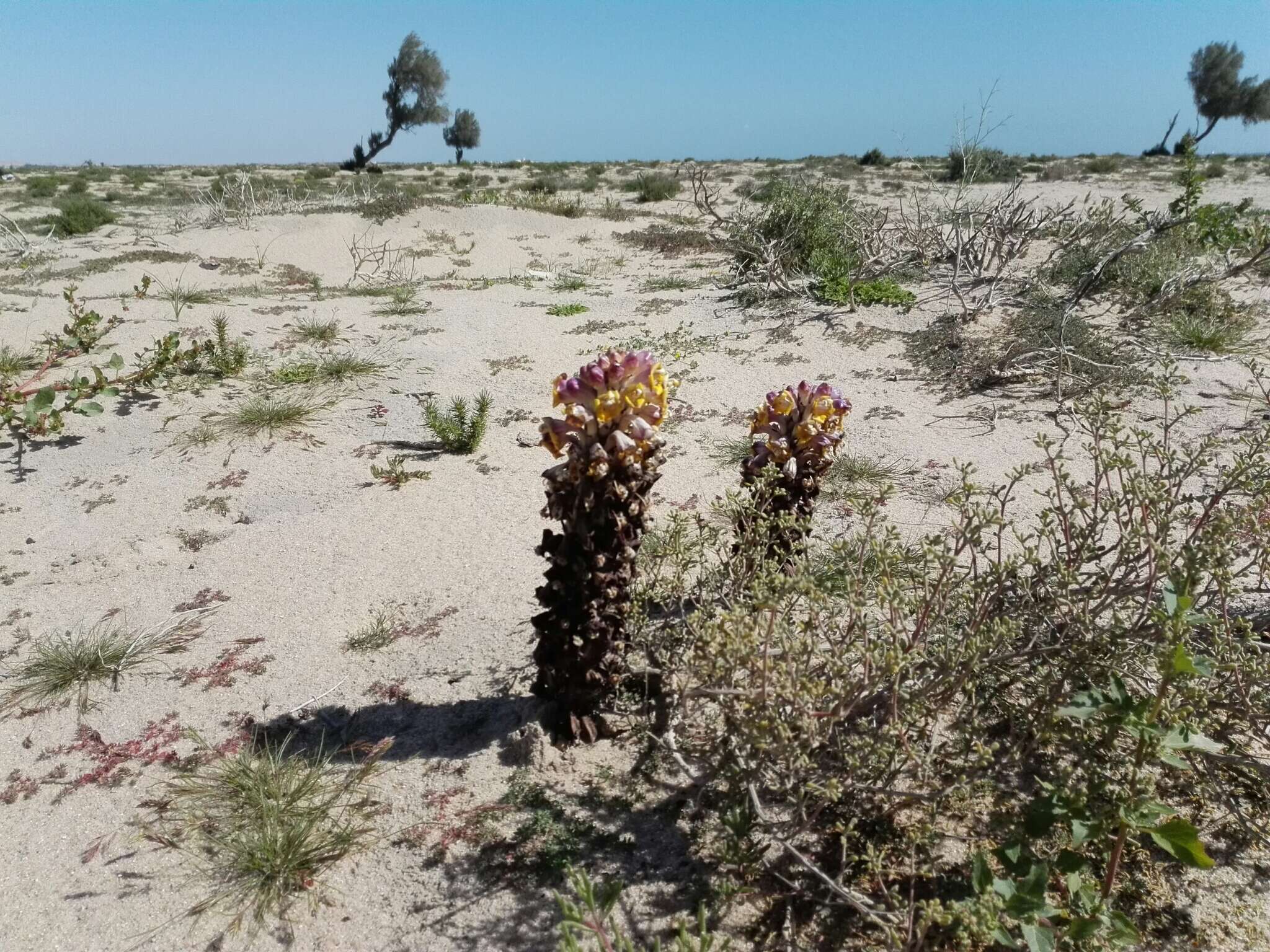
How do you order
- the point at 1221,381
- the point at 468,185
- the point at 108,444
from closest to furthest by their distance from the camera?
the point at 108,444
the point at 1221,381
the point at 468,185

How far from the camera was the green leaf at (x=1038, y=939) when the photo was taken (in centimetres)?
149

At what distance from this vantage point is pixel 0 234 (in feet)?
37.4

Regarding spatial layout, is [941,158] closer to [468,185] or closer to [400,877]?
[468,185]

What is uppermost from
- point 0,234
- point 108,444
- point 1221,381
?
point 0,234

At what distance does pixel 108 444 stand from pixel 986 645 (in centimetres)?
544

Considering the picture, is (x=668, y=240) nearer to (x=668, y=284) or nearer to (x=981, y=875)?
(x=668, y=284)

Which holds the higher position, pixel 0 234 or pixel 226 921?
pixel 0 234

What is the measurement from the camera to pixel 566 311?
7809mm

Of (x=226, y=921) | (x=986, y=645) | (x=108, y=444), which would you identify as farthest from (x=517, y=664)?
(x=108, y=444)

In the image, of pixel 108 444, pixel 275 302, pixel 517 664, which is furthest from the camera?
pixel 275 302

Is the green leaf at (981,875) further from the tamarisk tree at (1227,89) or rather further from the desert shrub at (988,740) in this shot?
the tamarisk tree at (1227,89)

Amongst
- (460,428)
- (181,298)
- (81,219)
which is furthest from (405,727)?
(81,219)

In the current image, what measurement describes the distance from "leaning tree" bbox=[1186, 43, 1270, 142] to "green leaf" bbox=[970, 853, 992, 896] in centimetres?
4579

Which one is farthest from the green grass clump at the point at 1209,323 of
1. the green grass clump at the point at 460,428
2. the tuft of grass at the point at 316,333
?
the tuft of grass at the point at 316,333
